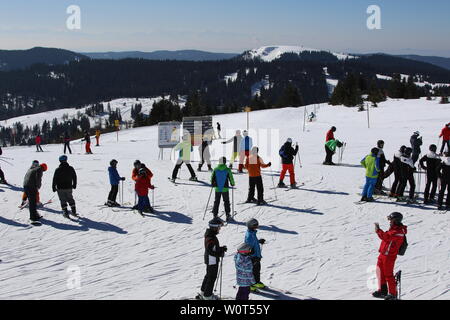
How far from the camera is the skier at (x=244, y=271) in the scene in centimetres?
649

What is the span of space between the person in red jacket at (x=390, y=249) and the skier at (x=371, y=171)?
18.1ft

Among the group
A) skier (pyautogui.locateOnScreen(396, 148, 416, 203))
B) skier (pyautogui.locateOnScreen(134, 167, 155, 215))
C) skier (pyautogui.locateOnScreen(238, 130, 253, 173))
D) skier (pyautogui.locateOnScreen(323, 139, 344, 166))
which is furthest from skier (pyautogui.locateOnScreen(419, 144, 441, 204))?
skier (pyautogui.locateOnScreen(134, 167, 155, 215))

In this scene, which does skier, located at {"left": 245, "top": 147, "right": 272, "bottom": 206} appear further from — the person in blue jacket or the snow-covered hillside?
the person in blue jacket

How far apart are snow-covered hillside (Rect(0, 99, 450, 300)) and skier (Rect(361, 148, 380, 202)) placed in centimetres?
38

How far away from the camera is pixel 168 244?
9.78 m

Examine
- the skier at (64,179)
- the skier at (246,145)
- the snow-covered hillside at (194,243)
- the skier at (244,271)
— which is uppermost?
the skier at (246,145)

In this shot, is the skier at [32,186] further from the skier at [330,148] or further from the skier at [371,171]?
the skier at [330,148]

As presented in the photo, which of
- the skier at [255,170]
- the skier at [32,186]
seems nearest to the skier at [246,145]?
the skier at [255,170]

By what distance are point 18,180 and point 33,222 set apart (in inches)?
248

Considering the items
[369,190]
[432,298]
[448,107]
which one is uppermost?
[448,107]
